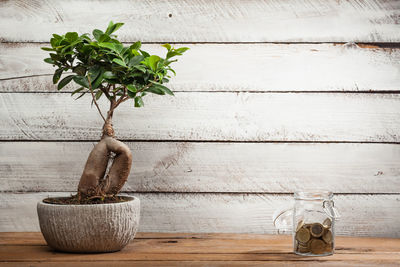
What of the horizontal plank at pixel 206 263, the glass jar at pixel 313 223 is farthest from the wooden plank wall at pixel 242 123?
the horizontal plank at pixel 206 263

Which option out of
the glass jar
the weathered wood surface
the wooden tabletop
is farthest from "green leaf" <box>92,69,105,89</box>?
the glass jar

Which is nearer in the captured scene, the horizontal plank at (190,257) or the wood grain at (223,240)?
the horizontal plank at (190,257)

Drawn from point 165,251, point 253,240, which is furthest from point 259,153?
point 165,251

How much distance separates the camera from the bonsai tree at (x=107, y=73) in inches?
41.8

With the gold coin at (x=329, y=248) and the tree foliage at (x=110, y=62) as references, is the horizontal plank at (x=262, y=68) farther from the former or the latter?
the gold coin at (x=329, y=248)

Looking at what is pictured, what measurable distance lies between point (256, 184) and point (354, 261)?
39 cm

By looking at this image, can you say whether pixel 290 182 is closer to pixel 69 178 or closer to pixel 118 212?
pixel 118 212

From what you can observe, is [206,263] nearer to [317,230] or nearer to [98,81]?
[317,230]

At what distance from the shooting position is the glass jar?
1.06m

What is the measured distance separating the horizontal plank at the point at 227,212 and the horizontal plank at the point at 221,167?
24 millimetres

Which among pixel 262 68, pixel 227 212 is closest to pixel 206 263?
pixel 227 212

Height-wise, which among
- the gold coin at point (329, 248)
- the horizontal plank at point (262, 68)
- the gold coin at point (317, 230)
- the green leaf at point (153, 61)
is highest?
the horizontal plank at point (262, 68)

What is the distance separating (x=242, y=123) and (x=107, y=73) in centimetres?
44

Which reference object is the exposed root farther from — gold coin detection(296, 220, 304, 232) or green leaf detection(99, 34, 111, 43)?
gold coin detection(296, 220, 304, 232)
